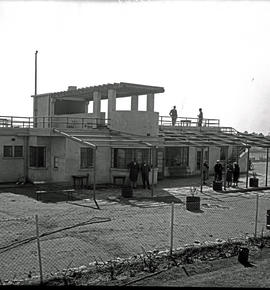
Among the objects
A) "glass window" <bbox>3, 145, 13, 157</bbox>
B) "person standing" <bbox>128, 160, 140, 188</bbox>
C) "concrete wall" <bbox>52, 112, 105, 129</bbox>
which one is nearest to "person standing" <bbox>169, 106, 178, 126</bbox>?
"concrete wall" <bbox>52, 112, 105, 129</bbox>

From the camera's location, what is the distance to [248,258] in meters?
11.3

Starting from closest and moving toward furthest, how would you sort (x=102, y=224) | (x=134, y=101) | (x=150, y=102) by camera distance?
1. (x=102, y=224)
2. (x=150, y=102)
3. (x=134, y=101)

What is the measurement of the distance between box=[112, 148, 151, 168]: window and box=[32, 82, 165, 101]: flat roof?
415 centimetres

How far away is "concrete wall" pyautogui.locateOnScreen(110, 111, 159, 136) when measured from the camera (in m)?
27.4

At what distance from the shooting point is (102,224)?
15.0 m

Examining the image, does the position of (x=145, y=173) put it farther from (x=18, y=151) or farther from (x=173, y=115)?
(x=173, y=115)

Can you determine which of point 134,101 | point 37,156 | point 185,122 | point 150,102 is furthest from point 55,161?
point 185,122

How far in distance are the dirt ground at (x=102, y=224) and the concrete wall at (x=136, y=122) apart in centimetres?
508

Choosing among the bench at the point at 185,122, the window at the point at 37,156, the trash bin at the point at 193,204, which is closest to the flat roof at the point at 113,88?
the bench at the point at 185,122

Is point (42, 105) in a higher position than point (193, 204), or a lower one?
higher

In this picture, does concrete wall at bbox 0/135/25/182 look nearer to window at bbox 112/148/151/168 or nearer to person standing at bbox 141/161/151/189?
window at bbox 112/148/151/168

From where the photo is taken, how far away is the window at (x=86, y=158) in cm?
2595

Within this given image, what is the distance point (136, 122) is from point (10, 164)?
7.94 m

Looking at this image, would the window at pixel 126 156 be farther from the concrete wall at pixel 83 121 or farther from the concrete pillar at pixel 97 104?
the concrete pillar at pixel 97 104
